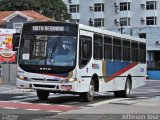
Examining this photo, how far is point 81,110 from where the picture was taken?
16.3 m

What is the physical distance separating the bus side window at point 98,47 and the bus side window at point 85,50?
57 cm

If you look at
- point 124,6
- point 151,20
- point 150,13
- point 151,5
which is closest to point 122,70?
point 151,20

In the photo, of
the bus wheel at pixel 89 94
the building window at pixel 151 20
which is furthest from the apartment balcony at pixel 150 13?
the bus wheel at pixel 89 94

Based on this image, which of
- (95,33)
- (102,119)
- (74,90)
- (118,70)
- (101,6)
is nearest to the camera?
(102,119)

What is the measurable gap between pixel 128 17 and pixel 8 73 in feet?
128

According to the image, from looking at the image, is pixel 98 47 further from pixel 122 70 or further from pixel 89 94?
pixel 122 70

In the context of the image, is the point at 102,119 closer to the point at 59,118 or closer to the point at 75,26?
the point at 59,118

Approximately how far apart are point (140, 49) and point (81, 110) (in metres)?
11.0

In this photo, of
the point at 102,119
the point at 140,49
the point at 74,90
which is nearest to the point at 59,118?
the point at 102,119

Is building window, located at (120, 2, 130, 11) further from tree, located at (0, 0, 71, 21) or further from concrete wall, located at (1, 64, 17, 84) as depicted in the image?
concrete wall, located at (1, 64, 17, 84)

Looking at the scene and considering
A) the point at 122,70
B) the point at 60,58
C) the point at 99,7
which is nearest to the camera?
the point at 60,58

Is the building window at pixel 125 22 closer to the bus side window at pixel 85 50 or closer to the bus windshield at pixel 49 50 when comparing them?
the bus side window at pixel 85 50

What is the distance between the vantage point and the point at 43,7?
74250 millimetres

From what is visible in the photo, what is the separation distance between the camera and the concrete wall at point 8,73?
128ft
